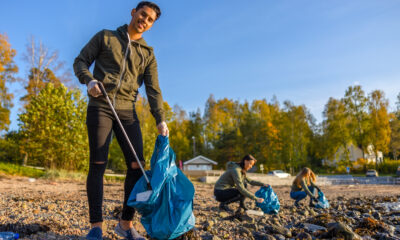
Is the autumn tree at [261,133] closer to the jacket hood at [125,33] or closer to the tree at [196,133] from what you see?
the tree at [196,133]

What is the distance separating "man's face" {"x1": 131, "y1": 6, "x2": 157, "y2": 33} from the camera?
239 cm

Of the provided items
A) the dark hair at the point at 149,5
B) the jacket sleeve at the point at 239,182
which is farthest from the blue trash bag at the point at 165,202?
the jacket sleeve at the point at 239,182

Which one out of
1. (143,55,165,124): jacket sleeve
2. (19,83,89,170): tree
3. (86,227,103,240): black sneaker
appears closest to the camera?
(86,227,103,240): black sneaker

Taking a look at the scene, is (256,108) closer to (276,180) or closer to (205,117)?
(205,117)

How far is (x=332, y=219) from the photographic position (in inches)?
160

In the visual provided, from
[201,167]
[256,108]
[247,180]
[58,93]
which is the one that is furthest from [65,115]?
[256,108]

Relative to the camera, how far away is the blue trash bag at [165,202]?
2.08 meters

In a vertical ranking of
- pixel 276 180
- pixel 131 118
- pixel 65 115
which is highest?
pixel 65 115

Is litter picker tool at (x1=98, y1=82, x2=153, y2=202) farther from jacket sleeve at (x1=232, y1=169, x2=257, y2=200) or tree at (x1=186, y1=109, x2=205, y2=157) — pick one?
tree at (x1=186, y1=109, x2=205, y2=157)

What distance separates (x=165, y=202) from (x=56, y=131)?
41.7ft

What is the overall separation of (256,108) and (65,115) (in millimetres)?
30601

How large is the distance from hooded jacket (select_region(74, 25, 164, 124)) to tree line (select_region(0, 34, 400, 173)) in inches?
455

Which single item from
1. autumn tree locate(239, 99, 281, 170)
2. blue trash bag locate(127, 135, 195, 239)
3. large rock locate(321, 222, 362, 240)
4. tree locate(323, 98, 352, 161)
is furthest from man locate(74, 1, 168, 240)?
tree locate(323, 98, 352, 161)

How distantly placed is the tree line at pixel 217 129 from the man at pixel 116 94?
1155cm
